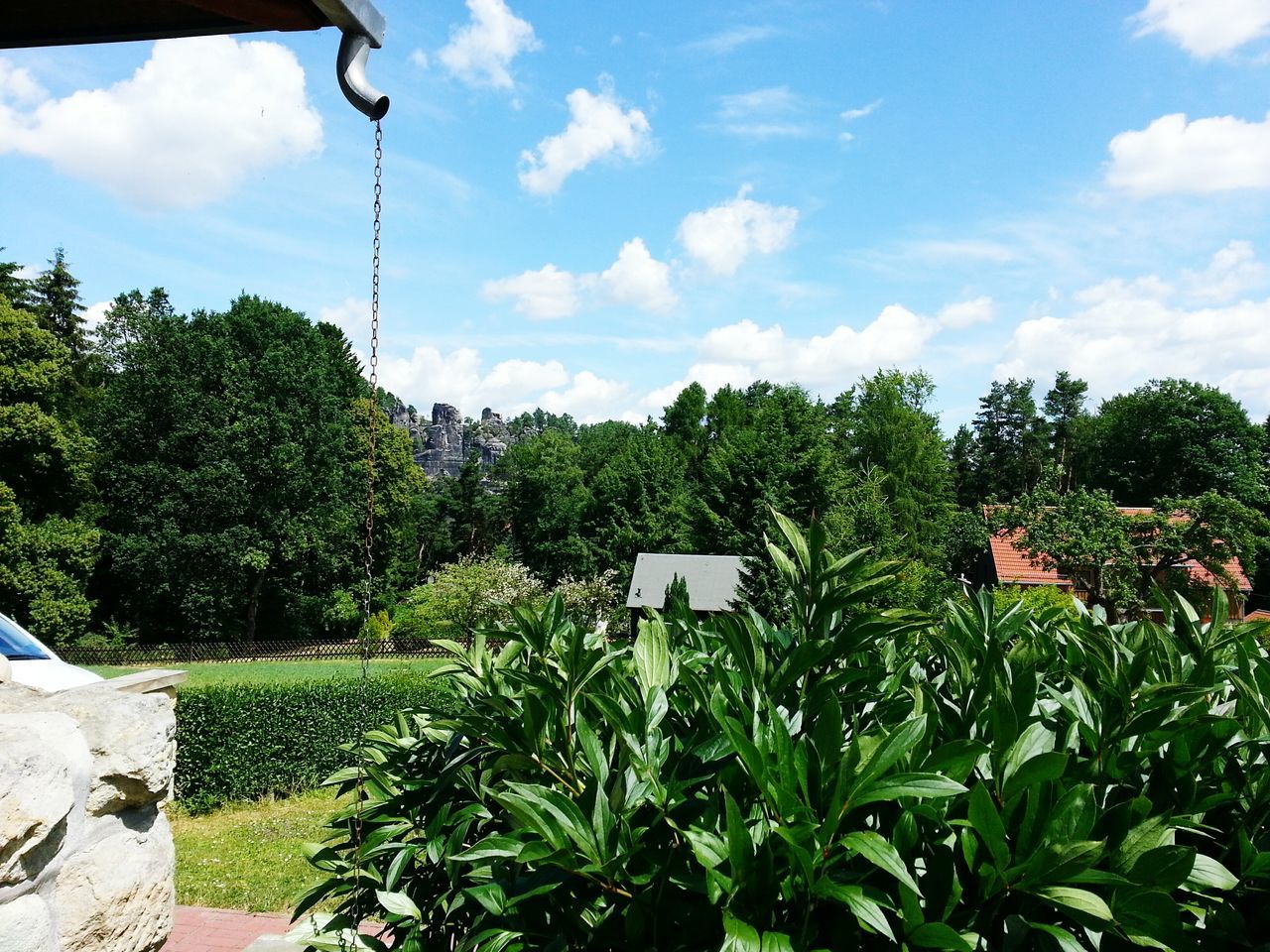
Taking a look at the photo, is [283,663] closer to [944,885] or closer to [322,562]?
[322,562]

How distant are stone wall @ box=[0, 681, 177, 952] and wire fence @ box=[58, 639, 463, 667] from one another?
23620mm

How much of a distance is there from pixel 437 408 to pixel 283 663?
4248 inches

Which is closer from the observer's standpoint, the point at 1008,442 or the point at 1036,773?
the point at 1036,773

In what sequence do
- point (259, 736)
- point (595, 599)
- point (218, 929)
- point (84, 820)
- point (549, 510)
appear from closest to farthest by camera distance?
point (84, 820), point (218, 929), point (259, 736), point (595, 599), point (549, 510)

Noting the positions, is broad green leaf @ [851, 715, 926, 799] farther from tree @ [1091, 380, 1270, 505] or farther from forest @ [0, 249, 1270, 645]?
tree @ [1091, 380, 1270, 505]

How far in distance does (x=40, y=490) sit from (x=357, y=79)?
1293 inches

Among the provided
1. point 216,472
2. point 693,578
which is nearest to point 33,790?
point 693,578

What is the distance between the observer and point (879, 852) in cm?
135

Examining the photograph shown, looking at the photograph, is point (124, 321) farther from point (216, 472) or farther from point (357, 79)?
point (357, 79)

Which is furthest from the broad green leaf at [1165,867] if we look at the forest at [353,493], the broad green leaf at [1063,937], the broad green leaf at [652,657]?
the forest at [353,493]

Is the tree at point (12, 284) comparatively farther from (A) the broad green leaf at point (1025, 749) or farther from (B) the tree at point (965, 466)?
(B) the tree at point (965, 466)

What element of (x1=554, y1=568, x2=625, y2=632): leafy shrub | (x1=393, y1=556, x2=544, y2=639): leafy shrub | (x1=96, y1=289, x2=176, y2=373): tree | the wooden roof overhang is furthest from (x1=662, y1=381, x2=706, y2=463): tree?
the wooden roof overhang

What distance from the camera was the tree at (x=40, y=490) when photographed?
2620 cm

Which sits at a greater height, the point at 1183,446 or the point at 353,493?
the point at 1183,446
